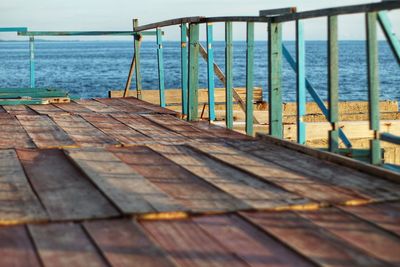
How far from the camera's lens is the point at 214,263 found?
9.95ft

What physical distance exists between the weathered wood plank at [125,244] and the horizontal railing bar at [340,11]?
6.72 ft

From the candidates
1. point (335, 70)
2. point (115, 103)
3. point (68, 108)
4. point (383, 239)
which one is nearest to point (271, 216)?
point (383, 239)

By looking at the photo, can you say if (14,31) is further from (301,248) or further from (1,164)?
(301,248)

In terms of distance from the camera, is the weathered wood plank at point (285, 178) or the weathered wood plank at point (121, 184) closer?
the weathered wood plank at point (121, 184)

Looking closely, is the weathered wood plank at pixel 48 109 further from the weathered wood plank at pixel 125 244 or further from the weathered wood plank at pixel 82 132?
the weathered wood plank at pixel 125 244

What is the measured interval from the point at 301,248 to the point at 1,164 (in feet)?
8.96

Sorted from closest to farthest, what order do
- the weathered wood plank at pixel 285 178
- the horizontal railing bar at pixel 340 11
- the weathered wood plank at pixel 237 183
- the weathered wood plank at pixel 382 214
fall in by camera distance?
the weathered wood plank at pixel 382 214 → the weathered wood plank at pixel 237 183 → the weathered wood plank at pixel 285 178 → the horizontal railing bar at pixel 340 11

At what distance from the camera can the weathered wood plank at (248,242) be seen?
3076mm

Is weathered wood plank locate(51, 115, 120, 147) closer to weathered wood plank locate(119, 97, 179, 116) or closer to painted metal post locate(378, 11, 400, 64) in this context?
weathered wood plank locate(119, 97, 179, 116)

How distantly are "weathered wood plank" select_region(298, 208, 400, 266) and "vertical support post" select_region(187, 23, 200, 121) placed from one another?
463 centimetres

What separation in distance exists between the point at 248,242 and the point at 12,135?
13.2 ft

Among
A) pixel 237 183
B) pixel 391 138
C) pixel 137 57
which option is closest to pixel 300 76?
pixel 391 138

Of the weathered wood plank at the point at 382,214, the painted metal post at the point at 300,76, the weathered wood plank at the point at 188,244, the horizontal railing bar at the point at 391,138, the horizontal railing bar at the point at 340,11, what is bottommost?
the weathered wood plank at the point at 188,244

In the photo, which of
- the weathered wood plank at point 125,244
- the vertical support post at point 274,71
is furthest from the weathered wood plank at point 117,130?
the weathered wood plank at point 125,244
